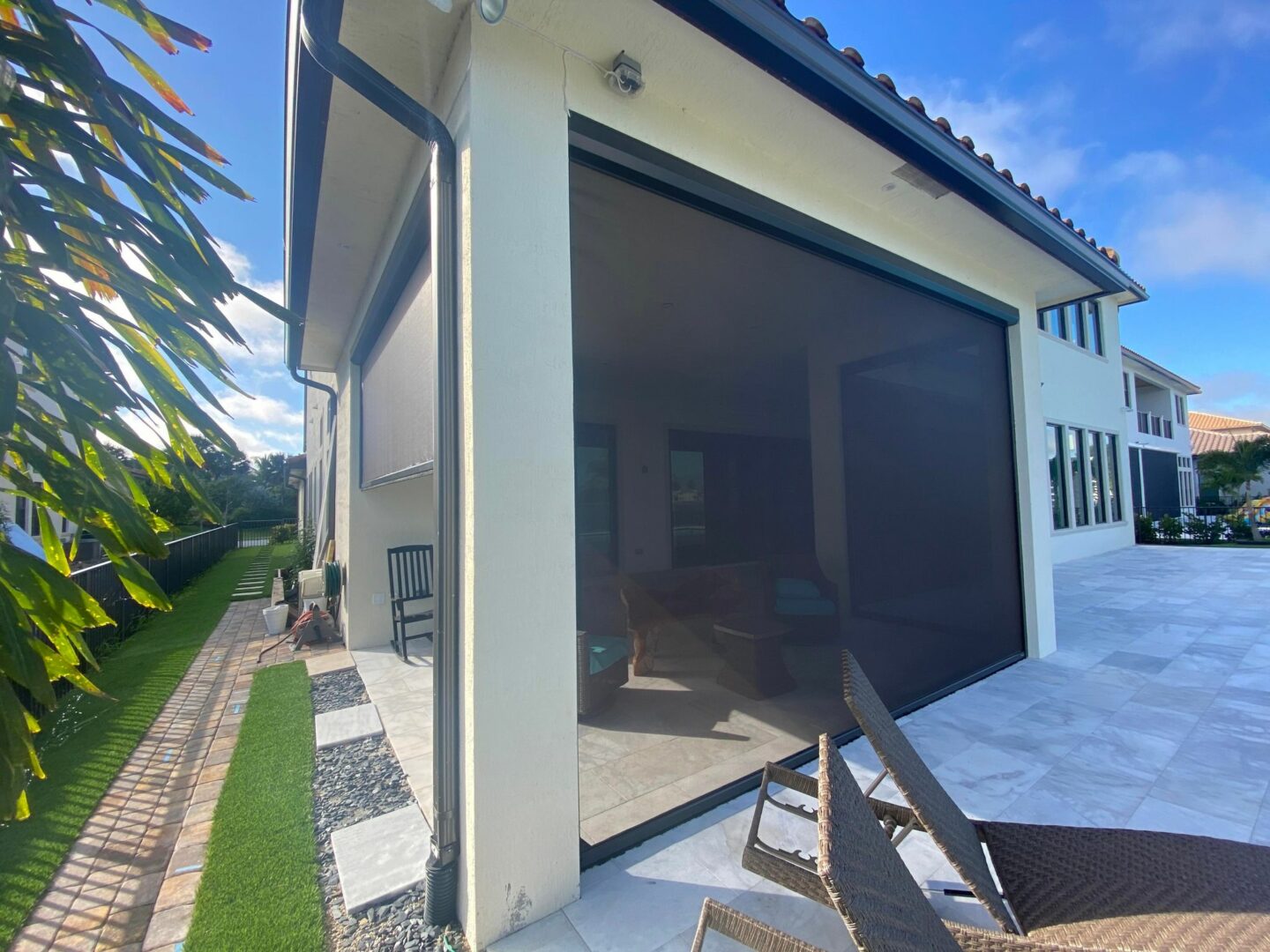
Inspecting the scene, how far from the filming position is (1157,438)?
18484mm

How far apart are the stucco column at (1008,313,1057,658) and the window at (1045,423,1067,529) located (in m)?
8.23

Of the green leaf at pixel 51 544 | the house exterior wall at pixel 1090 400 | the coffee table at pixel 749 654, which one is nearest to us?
the green leaf at pixel 51 544

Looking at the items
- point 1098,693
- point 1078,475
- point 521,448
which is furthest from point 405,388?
point 1078,475

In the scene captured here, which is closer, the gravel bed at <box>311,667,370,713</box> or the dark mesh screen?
the dark mesh screen

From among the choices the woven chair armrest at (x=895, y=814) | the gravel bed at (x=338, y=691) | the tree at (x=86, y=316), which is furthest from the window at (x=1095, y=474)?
the tree at (x=86, y=316)

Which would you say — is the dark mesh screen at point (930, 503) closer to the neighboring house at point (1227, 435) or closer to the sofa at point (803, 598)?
the sofa at point (803, 598)

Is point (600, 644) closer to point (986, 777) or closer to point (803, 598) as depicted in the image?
point (803, 598)

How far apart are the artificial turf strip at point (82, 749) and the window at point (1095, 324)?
19.3 metres

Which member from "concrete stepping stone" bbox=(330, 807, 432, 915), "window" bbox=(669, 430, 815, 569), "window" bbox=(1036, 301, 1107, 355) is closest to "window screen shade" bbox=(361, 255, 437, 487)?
"window" bbox=(669, 430, 815, 569)

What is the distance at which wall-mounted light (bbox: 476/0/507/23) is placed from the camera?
186cm

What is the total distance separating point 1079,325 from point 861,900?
17487mm

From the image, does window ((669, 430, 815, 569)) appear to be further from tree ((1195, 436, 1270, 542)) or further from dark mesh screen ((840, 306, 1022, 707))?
tree ((1195, 436, 1270, 542))

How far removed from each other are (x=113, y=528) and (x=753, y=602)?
3103 mm

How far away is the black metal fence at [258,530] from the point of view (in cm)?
2766
